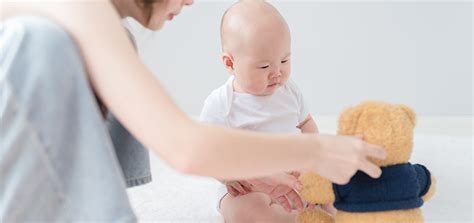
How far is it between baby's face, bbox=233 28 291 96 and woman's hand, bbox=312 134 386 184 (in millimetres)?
412

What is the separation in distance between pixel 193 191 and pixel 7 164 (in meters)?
0.77

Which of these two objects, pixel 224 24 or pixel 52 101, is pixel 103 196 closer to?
pixel 52 101

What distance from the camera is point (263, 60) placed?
3.88 ft

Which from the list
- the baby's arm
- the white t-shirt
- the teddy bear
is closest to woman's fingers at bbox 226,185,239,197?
the white t-shirt

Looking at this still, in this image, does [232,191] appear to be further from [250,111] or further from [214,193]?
[214,193]

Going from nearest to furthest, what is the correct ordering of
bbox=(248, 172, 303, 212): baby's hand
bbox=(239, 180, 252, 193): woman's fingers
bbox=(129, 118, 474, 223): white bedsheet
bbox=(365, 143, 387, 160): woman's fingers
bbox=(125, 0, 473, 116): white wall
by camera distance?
bbox=(365, 143, 387, 160): woman's fingers, bbox=(248, 172, 303, 212): baby's hand, bbox=(239, 180, 252, 193): woman's fingers, bbox=(129, 118, 474, 223): white bedsheet, bbox=(125, 0, 473, 116): white wall

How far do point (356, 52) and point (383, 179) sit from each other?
1.23 meters

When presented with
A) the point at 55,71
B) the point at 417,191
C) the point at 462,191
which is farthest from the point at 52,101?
the point at 462,191

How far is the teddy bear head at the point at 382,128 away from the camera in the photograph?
2.81 feet

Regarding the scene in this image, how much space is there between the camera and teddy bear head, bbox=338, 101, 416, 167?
33.8 inches

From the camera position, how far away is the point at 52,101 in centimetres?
71

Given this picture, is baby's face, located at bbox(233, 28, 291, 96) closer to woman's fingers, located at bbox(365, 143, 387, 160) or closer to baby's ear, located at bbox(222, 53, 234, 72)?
baby's ear, located at bbox(222, 53, 234, 72)

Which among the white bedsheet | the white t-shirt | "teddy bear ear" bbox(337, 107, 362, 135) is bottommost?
the white bedsheet

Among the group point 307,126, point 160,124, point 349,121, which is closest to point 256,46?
point 307,126
